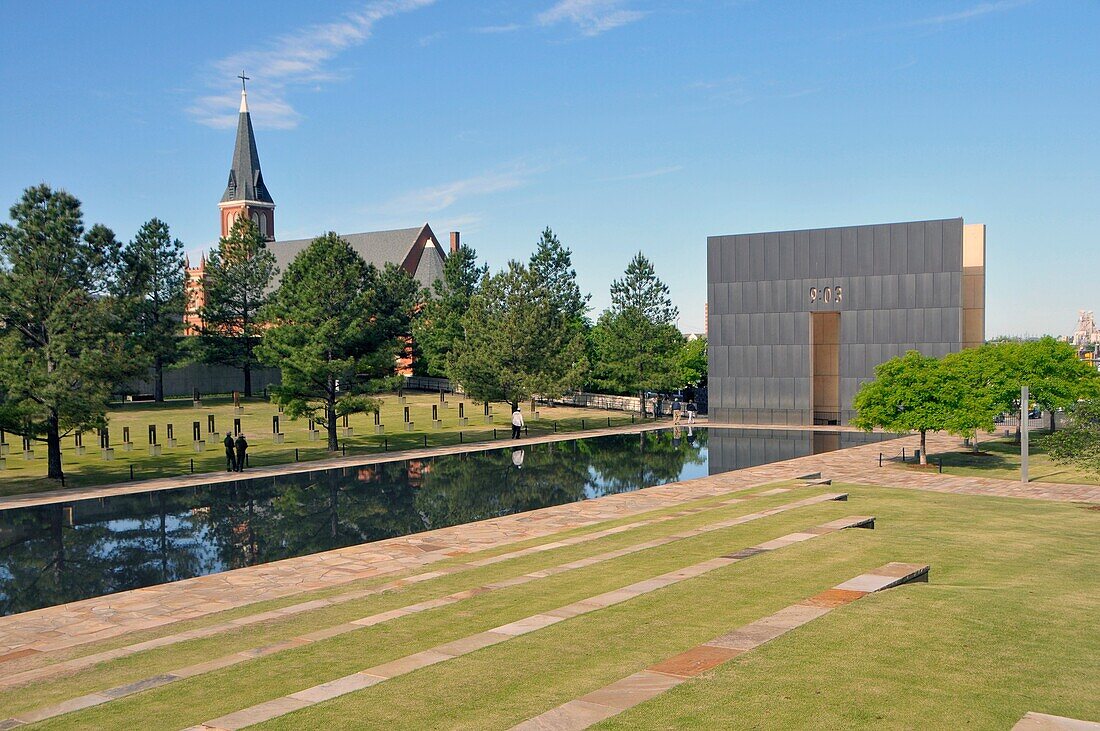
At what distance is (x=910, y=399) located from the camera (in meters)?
35.1

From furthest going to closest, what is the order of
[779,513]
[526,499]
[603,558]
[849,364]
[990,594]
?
[849,364] < [526,499] < [779,513] < [603,558] < [990,594]

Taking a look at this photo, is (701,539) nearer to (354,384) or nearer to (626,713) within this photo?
(626,713)

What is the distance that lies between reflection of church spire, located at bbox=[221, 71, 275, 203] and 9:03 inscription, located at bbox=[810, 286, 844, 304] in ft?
315

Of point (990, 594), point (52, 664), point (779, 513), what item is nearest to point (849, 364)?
point (779, 513)

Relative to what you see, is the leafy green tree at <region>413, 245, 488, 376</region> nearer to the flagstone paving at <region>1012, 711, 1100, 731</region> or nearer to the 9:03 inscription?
the 9:03 inscription

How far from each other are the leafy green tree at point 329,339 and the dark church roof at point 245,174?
93642 mm

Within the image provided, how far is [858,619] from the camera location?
33.8ft

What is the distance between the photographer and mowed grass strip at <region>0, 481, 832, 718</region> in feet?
35.1

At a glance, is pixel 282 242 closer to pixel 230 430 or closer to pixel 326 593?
pixel 230 430

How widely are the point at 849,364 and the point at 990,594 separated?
48823 millimetres

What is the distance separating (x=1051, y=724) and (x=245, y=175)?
448 ft

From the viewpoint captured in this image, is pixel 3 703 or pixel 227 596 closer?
pixel 3 703

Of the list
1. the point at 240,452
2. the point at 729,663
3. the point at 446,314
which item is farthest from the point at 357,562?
the point at 446,314

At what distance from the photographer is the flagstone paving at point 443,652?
8.21 metres
